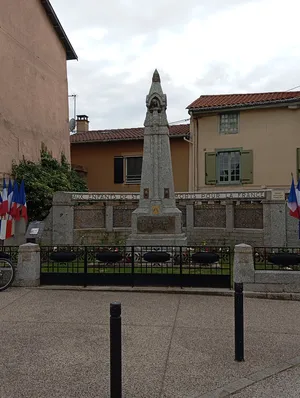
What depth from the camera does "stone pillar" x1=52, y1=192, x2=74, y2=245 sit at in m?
14.4

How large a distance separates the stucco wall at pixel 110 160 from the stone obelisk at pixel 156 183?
1139 centimetres

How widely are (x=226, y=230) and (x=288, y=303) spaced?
697cm

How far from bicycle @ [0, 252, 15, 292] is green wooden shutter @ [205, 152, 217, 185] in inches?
548

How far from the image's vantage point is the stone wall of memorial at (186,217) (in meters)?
13.6

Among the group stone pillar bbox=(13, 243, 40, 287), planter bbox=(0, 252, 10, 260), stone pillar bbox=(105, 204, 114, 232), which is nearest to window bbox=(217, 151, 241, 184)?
stone pillar bbox=(105, 204, 114, 232)

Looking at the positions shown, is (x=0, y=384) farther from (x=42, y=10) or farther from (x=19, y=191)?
(x=42, y=10)

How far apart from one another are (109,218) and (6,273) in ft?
22.6

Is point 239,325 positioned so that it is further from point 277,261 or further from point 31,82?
point 31,82

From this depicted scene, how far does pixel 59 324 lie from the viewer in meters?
5.76

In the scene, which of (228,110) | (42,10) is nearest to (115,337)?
(228,110)

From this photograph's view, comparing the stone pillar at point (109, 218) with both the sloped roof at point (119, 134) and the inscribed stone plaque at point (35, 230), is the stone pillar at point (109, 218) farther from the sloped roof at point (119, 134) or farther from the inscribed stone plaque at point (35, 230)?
the sloped roof at point (119, 134)

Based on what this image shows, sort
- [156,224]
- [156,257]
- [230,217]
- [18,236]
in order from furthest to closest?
[18,236], [230,217], [156,224], [156,257]

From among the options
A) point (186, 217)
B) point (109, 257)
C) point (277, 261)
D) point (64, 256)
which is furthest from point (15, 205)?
point (277, 261)

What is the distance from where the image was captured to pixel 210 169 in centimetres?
2025
